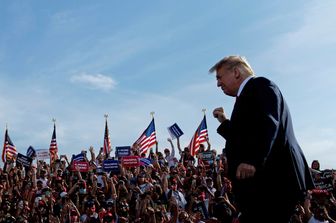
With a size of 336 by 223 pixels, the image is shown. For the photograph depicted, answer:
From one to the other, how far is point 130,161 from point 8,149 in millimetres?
9939

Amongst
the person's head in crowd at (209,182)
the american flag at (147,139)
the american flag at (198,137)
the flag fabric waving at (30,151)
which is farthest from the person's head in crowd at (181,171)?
the flag fabric waving at (30,151)

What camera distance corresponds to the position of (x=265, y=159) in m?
3.20

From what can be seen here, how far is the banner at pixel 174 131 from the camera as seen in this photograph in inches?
899

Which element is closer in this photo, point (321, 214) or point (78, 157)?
point (321, 214)

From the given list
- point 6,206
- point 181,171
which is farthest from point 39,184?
point 181,171

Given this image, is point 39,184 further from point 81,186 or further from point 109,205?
point 109,205

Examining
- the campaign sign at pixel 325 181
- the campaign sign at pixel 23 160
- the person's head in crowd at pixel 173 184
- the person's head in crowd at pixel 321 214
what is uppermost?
the campaign sign at pixel 23 160

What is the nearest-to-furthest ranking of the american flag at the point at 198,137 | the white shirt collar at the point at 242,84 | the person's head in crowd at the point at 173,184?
the white shirt collar at the point at 242,84 → the person's head in crowd at the point at 173,184 → the american flag at the point at 198,137

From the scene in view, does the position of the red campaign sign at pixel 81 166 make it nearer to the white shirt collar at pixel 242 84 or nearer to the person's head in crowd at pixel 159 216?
the person's head in crowd at pixel 159 216

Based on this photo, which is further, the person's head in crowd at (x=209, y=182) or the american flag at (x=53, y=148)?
the american flag at (x=53, y=148)

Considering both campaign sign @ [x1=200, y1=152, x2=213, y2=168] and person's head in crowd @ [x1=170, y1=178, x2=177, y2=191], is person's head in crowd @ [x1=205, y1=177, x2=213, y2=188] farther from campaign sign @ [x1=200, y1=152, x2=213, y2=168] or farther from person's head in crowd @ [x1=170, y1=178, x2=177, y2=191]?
campaign sign @ [x1=200, y1=152, x2=213, y2=168]

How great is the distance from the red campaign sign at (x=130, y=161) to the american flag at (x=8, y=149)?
861 cm

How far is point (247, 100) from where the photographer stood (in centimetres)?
349

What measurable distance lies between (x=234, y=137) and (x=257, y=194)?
0.43 m
